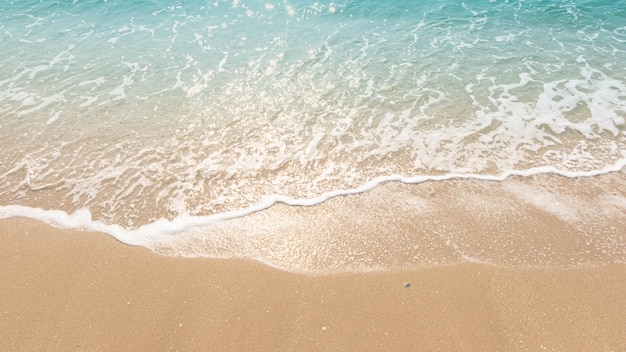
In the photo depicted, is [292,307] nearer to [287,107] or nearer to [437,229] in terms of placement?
[437,229]

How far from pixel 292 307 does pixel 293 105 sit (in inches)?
200

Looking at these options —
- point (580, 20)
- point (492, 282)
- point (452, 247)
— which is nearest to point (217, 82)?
point (452, 247)

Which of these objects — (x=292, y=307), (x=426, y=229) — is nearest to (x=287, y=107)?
(x=426, y=229)

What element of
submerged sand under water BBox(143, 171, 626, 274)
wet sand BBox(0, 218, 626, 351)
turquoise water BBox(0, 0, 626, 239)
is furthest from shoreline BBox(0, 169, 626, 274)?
turquoise water BBox(0, 0, 626, 239)

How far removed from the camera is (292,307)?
379 cm

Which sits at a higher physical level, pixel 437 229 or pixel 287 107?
pixel 287 107

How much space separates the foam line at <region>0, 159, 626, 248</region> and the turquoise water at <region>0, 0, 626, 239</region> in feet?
0.19

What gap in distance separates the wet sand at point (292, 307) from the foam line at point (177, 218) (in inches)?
15.6

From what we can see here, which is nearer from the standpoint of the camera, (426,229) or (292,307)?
(292,307)

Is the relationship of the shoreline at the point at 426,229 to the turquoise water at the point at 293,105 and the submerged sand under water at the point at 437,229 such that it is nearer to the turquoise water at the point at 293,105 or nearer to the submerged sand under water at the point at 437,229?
the submerged sand under water at the point at 437,229

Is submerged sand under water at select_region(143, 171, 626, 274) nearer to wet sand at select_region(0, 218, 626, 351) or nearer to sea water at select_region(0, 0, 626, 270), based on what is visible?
wet sand at select_region(0, 218, 626, 351)

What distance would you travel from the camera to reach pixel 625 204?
5.03 m

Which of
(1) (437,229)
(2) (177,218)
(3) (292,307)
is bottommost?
(1) (437,229)

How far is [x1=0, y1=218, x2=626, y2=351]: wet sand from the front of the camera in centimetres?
347
